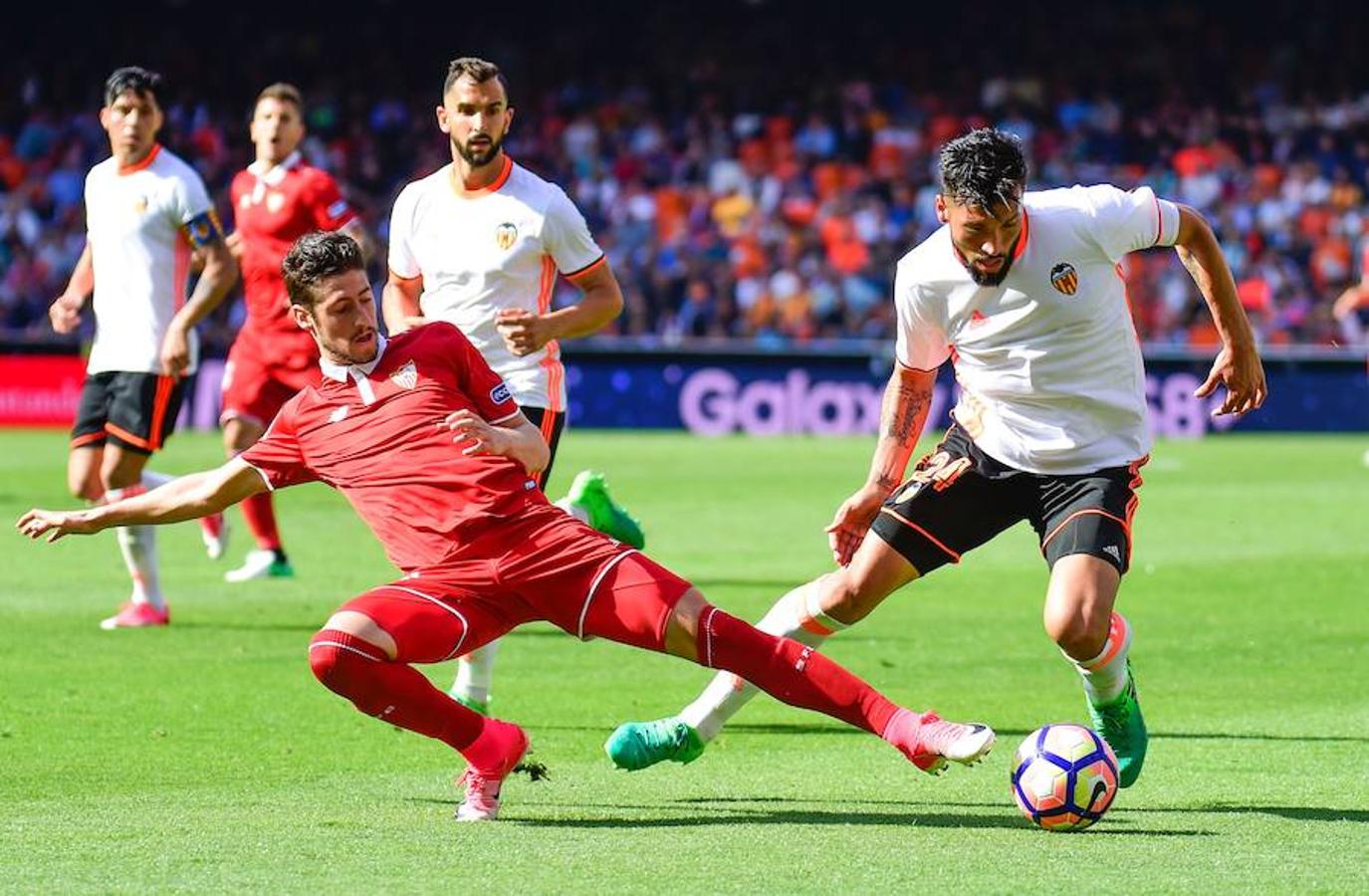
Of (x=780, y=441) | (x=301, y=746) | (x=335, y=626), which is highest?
(x=335, y=626)

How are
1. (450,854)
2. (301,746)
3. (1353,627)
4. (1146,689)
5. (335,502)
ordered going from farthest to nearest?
1. (335,502)
2. (1353,627)
3. (1146,689)
4. (301,746)
5. (450,854)

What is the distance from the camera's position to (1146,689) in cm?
886

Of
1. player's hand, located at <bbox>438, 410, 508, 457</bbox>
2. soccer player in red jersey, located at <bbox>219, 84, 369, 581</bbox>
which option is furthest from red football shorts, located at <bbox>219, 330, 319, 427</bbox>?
player's hand, located at <bbox>438, 410, 508, 457</bbox>

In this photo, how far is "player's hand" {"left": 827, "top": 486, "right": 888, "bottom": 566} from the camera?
664 centimetres

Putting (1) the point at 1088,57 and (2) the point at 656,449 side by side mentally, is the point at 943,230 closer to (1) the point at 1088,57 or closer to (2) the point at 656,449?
(2) the point at 656,449

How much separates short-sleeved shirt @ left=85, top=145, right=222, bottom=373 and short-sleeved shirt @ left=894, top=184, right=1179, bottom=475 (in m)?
5.01

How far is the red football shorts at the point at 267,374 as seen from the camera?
12.0m

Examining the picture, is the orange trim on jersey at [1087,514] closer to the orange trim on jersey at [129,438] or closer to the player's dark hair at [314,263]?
the player's dark hair at [314,263]

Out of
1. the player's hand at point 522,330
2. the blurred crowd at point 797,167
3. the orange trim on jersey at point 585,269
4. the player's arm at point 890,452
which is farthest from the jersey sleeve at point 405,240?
the blurred crowd at point 797,167

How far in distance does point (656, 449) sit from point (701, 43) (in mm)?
13007

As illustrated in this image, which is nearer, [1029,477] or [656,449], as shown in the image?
[1029,477]

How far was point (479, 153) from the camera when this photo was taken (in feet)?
25.6

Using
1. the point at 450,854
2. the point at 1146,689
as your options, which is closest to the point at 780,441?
the point at 1146,689

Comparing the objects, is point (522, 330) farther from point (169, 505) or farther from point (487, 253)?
point (169, 505)
